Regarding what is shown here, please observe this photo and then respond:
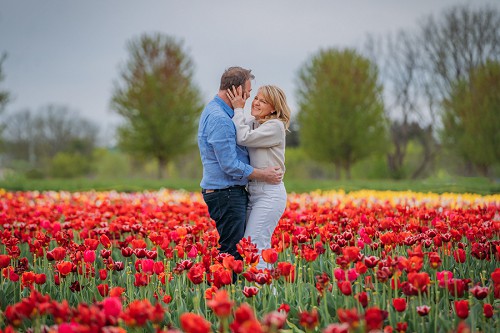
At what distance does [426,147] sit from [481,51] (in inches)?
254

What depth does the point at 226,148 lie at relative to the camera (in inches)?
152

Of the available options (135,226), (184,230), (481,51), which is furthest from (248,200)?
(481,51)

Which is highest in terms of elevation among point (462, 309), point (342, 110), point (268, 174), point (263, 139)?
point (342, 110)

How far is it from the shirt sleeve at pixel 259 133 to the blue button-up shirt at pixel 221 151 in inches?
2.1

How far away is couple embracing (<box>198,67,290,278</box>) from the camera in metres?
3.93

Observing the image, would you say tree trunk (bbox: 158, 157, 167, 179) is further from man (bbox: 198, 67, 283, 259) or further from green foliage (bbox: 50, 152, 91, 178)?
man (bbox: 198, 67, 283, 259)

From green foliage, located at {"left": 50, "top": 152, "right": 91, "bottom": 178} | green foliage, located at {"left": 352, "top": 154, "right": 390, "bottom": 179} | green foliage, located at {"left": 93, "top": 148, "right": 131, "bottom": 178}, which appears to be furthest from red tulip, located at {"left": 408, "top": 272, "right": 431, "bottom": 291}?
green foliage, located at {"left": 93, "top": 148, "right": 131, "bottom": 178}

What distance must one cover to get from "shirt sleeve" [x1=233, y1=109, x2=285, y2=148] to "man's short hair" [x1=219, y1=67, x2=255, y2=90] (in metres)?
0.20

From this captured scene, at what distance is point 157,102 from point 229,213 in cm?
2093

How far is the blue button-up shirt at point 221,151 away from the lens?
12.7 ft

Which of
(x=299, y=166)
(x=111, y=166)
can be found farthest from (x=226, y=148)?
(x=111, y=166)

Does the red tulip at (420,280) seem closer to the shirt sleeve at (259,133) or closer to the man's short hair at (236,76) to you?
the shirt sleeve at (259,133)

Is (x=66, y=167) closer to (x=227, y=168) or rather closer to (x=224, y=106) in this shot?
(x=224, y=106)

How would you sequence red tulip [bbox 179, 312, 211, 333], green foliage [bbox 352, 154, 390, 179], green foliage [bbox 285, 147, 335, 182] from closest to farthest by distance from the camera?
red tulip [bbox 179, 312, 211, 333] → green foliage [bbox 352, 154, 390, 179] → green foliage [bbox 285, 147, 335, 182]
